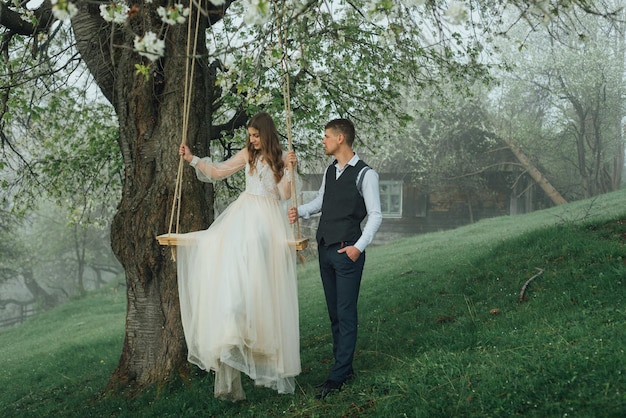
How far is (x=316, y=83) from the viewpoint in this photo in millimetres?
7137

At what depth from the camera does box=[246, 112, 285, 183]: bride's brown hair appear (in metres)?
5.73

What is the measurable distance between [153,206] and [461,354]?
11.1 ft

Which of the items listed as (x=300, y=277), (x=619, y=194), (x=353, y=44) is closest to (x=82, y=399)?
(x=353, y=44)

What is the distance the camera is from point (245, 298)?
→ 5496 mm

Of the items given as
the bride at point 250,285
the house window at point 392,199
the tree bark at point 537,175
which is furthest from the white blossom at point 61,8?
the house window at point 392,199

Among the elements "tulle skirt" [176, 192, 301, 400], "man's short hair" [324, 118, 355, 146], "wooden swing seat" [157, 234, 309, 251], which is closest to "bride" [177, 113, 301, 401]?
"tulle skirt" [176, 192, 301, 400]

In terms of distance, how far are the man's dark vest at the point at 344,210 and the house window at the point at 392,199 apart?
92.5ft

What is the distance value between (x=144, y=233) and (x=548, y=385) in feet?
13.6

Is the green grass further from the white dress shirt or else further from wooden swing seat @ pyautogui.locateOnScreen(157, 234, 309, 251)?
the white dress shirt

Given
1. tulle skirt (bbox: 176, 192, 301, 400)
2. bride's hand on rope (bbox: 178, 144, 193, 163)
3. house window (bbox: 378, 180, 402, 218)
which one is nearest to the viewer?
tulle skirt (bbox: 176, 192, 301, 400)

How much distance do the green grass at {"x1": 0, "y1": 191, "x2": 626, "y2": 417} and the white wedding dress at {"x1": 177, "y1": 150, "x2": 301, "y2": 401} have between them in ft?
1.12

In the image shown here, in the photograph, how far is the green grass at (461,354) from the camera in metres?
4.88

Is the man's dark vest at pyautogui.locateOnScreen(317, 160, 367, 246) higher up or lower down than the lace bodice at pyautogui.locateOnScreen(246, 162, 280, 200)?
lower down

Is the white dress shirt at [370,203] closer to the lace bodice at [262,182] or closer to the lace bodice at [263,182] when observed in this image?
the lace bodice at [263,182]
